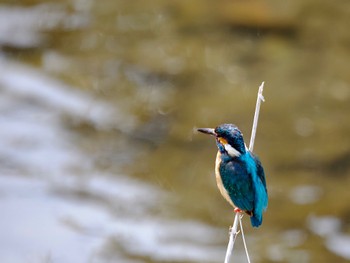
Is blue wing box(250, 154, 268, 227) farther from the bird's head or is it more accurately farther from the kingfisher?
the bird's head

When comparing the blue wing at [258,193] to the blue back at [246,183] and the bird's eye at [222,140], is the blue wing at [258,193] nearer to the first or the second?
the blue back at [246,183]

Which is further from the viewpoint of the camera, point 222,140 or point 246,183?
point 246,183

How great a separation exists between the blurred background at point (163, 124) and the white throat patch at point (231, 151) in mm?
4047

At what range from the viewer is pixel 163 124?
9.15 m

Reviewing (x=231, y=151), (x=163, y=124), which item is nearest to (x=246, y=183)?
(x=231, y=151)

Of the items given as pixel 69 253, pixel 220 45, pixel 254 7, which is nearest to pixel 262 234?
pixel 69 253

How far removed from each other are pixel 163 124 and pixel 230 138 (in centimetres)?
555

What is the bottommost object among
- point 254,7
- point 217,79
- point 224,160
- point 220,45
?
point 224,160

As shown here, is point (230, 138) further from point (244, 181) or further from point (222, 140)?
point (244, 181)

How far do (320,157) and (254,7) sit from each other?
2808 mm

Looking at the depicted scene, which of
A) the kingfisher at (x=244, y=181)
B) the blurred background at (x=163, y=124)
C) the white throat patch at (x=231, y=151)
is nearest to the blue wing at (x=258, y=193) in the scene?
the kingfisher at (x=244, y=181)

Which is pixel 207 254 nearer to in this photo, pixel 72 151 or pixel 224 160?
pixel 72 151

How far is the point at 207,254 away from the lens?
25.4ft

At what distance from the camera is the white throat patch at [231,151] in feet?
12.0
